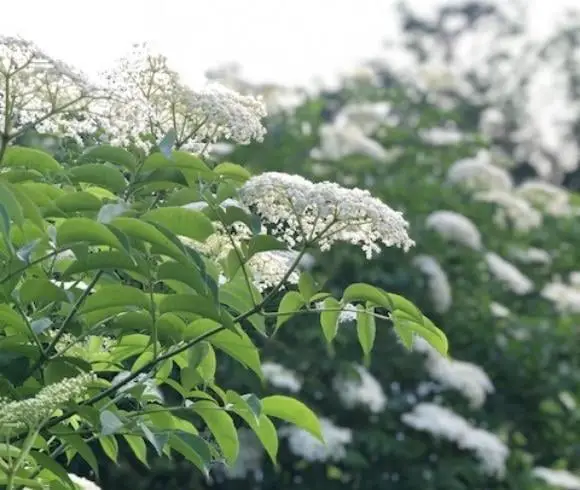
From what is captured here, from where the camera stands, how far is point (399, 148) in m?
9.03

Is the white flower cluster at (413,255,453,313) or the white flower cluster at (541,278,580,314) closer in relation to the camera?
the white flower cluster at (413,255,453,313)

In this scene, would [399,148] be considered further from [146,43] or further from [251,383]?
[146,43]

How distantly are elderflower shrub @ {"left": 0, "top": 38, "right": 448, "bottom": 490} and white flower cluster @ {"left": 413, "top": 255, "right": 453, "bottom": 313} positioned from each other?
201 inches

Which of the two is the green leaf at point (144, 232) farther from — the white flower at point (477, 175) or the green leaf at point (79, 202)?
the white flower at point (477, 175)

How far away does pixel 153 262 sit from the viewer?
7.51 feet

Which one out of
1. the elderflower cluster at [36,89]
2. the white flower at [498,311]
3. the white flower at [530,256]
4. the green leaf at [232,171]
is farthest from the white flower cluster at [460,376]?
the elderflower cluster at [36,89]

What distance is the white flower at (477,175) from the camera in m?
8.74

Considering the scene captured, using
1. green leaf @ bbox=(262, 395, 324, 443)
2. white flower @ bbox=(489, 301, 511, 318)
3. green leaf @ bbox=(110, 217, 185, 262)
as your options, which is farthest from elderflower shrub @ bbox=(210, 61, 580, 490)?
green leaf @ bbox=(110, 217, 185, 262)

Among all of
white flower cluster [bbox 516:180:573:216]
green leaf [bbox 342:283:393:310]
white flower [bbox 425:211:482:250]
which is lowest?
green leaf [bbox 342:283:393:310]

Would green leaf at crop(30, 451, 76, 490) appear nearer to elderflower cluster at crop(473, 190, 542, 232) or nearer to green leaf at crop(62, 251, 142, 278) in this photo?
green leaf at crop(62, 251, 142, 278)

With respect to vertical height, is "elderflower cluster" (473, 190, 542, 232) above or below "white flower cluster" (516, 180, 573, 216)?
below

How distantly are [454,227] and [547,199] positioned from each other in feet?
8.06

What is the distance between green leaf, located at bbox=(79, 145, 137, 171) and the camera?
87.6 inches

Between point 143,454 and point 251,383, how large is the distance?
3.67m
